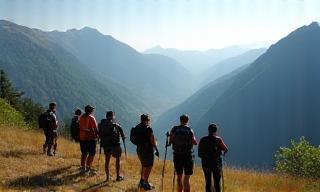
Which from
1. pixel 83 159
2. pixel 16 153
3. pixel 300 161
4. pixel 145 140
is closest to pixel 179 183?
pixel 145 140

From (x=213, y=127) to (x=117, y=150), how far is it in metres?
4.74

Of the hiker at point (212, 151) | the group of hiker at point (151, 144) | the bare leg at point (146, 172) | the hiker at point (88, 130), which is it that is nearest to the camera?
the hiker at point (212, 151)

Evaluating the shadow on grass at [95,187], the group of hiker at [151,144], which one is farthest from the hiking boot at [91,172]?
the shadow on grass at [95,187]

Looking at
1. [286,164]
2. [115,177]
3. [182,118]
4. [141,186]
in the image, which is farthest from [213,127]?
[286,164]

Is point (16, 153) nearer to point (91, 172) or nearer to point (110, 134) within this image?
point (91, 172)

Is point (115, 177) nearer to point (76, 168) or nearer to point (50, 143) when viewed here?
point (76, 168)

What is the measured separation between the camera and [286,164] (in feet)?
106

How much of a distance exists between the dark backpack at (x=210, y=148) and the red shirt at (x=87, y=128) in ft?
17.4

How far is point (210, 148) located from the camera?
14750 millimetres

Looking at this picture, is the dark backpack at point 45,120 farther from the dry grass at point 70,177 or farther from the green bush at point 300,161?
the green bush at point 300,161

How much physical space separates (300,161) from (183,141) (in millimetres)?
19517

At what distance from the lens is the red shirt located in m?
18.3

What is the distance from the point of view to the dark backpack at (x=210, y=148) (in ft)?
48.2

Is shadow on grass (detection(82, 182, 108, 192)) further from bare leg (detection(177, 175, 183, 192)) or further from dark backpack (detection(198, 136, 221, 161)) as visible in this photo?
dark backpack (detection(198, 136, 221, 161))
